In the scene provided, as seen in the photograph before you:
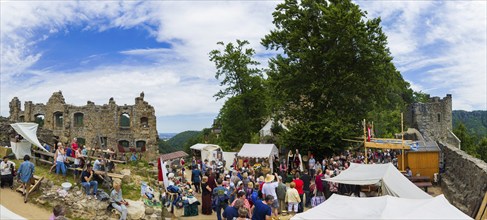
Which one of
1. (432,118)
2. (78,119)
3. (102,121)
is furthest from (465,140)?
(78,119)

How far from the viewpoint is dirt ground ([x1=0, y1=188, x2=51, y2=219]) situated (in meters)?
10.6

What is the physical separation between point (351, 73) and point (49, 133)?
17724mm

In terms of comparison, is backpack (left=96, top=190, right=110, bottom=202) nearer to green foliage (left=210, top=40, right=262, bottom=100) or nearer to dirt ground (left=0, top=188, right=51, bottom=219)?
dirt ground (left=0, top=188, right=51, bottom=219)

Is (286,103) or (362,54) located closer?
(362,54)

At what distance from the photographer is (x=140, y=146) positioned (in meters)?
31.3

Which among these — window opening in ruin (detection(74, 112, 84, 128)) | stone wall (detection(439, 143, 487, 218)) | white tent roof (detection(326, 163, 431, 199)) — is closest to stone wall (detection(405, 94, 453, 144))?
stone wall (detection(439, 143, 487, 218))

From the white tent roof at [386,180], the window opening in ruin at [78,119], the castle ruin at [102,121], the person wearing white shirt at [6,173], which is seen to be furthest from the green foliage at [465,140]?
the person wearing white shirt at [6,173]

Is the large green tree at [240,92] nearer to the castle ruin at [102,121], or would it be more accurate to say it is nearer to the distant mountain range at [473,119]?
the castle ruin at [102,121]

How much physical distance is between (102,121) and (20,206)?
69.1ft

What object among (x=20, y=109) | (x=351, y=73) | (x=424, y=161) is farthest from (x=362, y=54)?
(x=20, y=109)

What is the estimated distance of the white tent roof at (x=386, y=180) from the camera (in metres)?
10.6

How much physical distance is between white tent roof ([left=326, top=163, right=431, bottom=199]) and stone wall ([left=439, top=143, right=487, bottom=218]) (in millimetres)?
2652

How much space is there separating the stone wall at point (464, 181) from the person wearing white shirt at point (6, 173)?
48.7 feet

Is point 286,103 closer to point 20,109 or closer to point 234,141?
point 234,141
